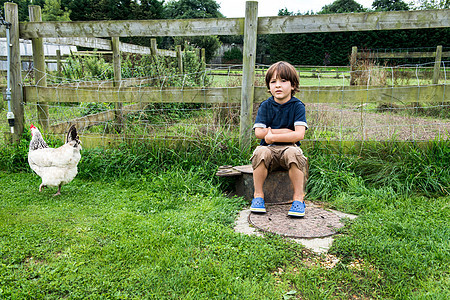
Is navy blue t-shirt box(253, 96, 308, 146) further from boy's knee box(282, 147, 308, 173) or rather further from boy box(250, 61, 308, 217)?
boy's knee box(282, 147, 308, 173)

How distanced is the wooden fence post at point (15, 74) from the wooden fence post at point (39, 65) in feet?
0.69

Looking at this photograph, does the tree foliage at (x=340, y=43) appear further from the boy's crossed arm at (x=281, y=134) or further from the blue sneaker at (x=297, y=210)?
the blue sneaker at (x=297, y=210)

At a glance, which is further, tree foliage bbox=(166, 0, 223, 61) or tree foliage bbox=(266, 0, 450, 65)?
tree foliage bbox=(166, 0, 223, 61)

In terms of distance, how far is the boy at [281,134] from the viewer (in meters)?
3.35

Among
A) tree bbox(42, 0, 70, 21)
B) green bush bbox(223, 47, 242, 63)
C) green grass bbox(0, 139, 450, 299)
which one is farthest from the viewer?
tree bbox(42, 0, 70, 21)

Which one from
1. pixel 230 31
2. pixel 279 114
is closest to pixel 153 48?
pixel 230 31

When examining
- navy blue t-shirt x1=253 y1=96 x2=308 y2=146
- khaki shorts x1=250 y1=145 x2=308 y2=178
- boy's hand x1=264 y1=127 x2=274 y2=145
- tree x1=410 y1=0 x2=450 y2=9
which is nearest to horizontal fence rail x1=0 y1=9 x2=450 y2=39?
navy blue t-shirt x1=253 y1=96 x2=308 y2=146

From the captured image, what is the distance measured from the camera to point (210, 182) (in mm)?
4035

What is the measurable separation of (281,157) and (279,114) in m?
0.44

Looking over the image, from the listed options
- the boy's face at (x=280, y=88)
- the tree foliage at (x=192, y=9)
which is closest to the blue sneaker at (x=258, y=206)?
the boy's face at (x=280, y=88)

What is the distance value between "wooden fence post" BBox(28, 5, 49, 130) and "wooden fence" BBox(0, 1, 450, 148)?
0.01m

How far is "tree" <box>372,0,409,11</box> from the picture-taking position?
132 ft

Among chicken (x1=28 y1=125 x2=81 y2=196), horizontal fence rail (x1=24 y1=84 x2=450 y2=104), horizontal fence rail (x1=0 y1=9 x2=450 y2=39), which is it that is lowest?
chicken (x1=28 y1=125 x2=81 y2=196)

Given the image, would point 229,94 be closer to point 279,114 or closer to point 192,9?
point 279,114
